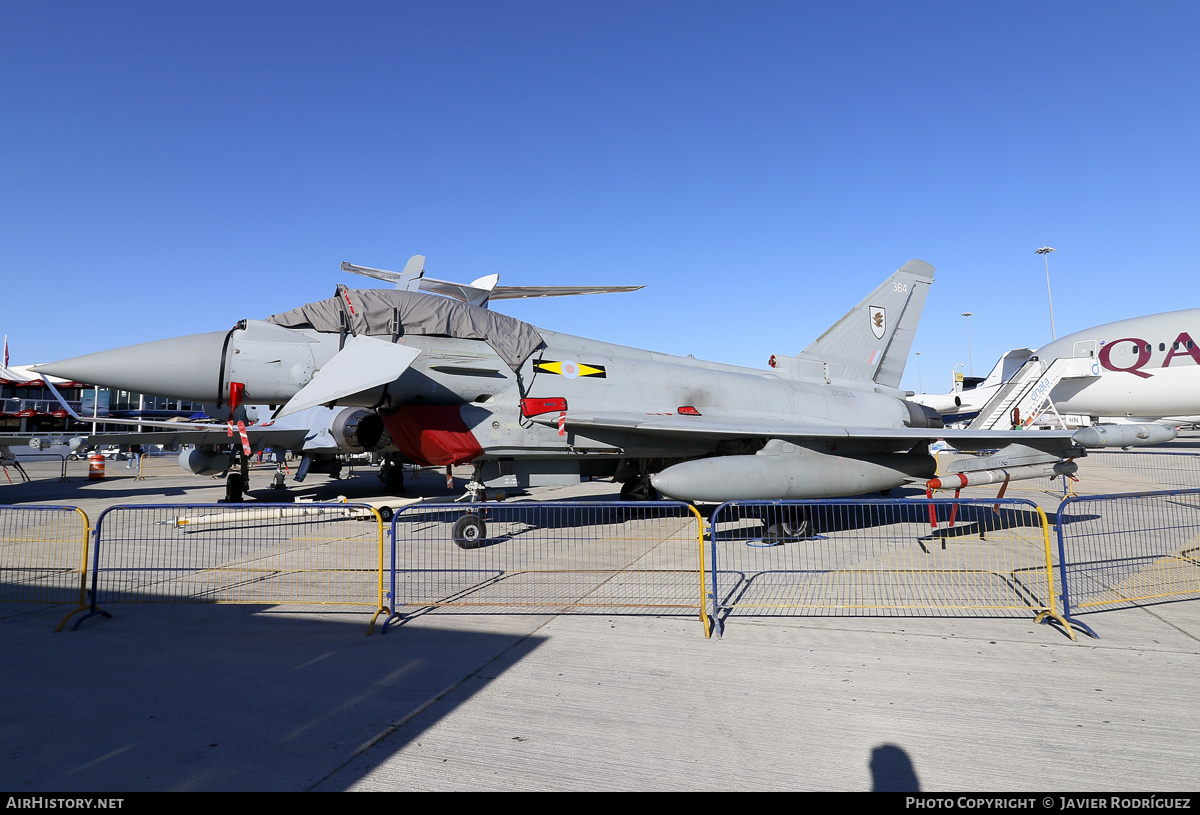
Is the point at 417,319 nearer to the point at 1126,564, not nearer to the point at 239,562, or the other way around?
the point at 239,562

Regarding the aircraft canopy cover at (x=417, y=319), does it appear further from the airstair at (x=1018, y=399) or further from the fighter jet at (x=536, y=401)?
the airstair at (x=1018, y=399)

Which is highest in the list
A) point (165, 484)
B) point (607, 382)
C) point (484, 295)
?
point (484, 295)

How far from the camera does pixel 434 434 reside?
330 inches

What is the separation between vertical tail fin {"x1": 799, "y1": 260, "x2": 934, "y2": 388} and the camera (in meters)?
12.5

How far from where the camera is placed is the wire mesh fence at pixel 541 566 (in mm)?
5621

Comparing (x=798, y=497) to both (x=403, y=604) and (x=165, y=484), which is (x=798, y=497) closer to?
(x=403, y=604)

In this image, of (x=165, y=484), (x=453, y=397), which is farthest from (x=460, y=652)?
(x=165, y=484)

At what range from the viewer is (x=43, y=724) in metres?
3.30

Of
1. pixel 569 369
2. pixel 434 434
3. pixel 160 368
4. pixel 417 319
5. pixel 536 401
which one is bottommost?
pixel 434 434

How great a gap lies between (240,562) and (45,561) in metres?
2.47

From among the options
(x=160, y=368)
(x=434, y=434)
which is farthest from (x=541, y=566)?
(x=160, y=368)

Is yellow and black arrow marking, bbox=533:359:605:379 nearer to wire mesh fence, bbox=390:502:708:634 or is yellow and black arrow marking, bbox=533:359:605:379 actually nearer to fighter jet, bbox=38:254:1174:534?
fighter jet, bbox=38:254:1174:534
